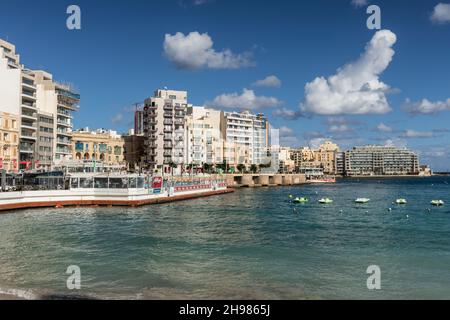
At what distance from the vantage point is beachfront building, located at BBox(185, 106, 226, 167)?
171000 mm

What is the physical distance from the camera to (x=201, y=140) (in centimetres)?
17425

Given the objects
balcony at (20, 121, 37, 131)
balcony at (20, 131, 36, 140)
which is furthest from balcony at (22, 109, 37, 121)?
balcony at (20, 131, 36, 140)

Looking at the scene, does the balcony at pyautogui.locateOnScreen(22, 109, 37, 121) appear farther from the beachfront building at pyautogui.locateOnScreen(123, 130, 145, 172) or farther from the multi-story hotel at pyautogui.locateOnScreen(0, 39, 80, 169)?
the beachfront building at pyautogui.locateOnScreen(123, 130, 145, 172)

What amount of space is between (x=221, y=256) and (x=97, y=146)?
120878 millimetres

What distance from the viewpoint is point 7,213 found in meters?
57.9

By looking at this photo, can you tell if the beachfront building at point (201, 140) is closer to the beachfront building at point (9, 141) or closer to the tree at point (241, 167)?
the tree at point (241, 167)

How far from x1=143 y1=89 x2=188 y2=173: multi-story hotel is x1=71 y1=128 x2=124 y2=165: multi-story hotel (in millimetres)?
12023

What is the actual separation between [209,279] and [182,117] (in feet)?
439

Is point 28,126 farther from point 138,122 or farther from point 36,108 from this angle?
point 138,122

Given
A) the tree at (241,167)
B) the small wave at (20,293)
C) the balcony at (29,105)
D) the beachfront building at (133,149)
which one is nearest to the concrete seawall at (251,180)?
the tree at (241,167)

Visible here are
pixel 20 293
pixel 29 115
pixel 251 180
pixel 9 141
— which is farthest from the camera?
pixel 251 180

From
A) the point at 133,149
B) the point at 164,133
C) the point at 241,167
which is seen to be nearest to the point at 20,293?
the point at 164,133
